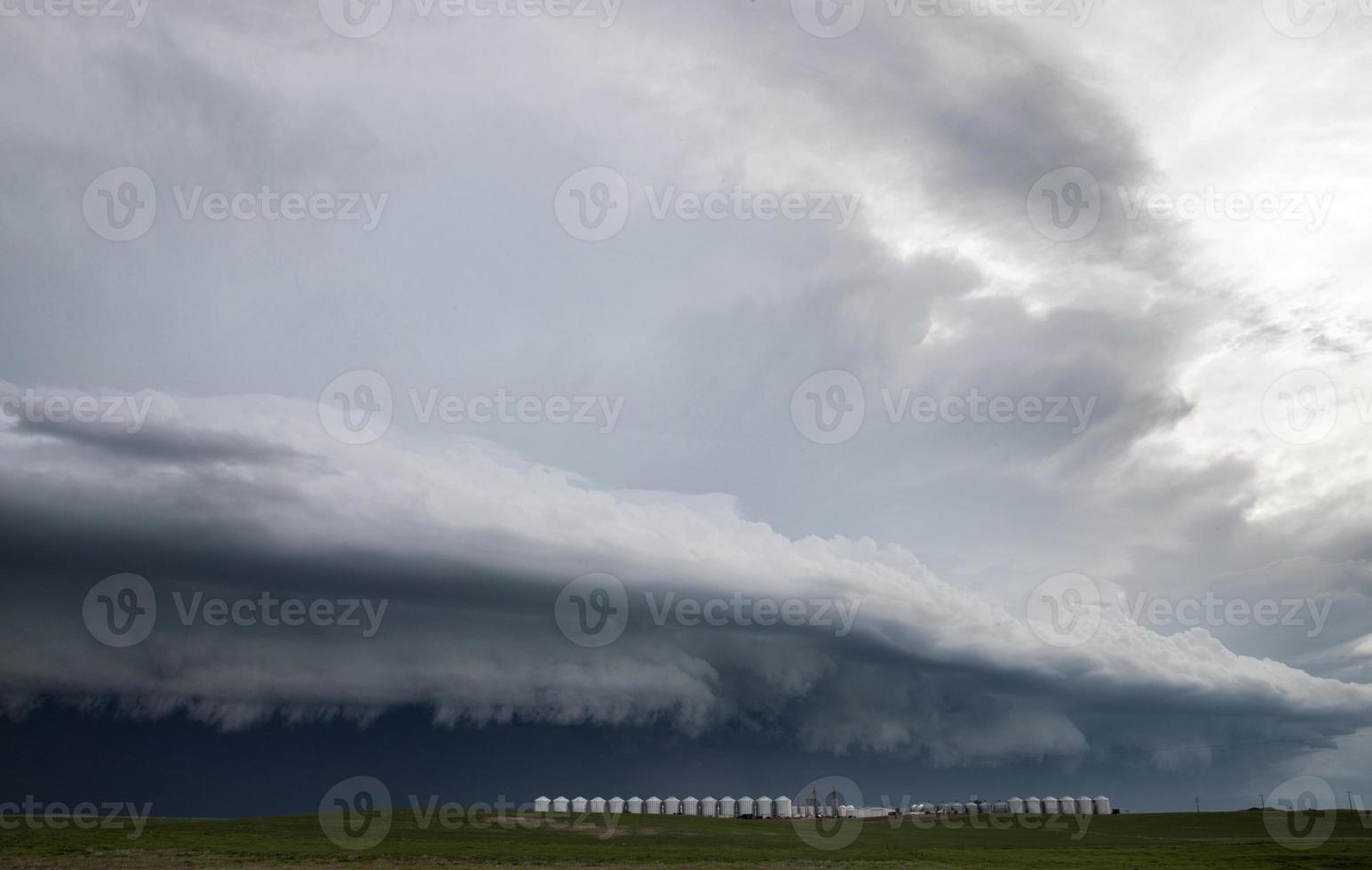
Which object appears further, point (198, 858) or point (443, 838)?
point (443, 838)

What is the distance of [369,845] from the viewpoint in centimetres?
13038

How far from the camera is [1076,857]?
126 metres

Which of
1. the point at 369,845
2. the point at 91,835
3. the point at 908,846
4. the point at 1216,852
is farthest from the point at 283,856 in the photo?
the point at 1216,852

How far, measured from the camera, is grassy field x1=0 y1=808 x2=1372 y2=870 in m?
107

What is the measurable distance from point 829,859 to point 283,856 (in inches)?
2383

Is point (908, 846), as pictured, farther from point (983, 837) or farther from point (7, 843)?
point (7, 843)

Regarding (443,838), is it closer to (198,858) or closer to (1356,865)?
(198,858)

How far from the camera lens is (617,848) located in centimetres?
13462

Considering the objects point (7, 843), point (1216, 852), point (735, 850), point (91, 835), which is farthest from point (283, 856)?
point (1216, 852)

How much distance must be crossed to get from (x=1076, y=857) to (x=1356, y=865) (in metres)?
29.6

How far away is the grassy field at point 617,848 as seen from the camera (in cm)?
10738

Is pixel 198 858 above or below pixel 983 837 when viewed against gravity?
below

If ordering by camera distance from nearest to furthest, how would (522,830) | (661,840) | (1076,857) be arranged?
(1076,857) < (661,840) < (522,830)

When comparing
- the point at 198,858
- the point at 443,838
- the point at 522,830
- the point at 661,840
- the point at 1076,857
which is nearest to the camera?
the point at 198,858
